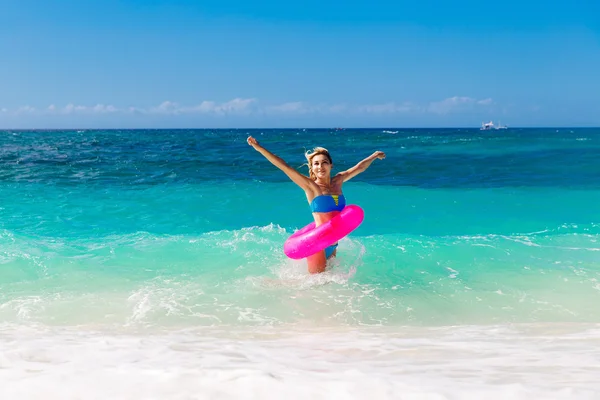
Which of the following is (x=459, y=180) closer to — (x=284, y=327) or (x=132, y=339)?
(x=284, y=327)

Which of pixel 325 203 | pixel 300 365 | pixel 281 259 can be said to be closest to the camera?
pixel 300 365

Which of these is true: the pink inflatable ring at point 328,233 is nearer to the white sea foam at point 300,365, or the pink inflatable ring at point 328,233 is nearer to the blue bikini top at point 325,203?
the blue bikini top at point 325,203

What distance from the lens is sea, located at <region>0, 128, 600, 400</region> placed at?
88.0 inches

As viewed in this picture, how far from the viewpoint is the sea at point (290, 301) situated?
2.23m

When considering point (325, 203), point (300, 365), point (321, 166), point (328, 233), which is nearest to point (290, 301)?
point (328, 233)

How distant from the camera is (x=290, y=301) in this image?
4777 millimetres

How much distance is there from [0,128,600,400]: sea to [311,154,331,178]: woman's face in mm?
1046

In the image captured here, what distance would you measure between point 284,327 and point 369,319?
2.84 ft

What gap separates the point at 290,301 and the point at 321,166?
1682mm

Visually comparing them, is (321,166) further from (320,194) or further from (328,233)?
(328,233)

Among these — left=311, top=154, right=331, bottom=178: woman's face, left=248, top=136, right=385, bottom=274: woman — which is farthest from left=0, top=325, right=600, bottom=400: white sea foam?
left=311, top=154, right=331, bottom=178: woman's face

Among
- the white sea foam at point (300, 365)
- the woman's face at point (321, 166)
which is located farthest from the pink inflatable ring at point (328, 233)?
the white sea foam at point (300, 365)

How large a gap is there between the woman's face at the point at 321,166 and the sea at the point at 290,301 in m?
1.05

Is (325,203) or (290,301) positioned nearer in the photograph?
(290,301)
